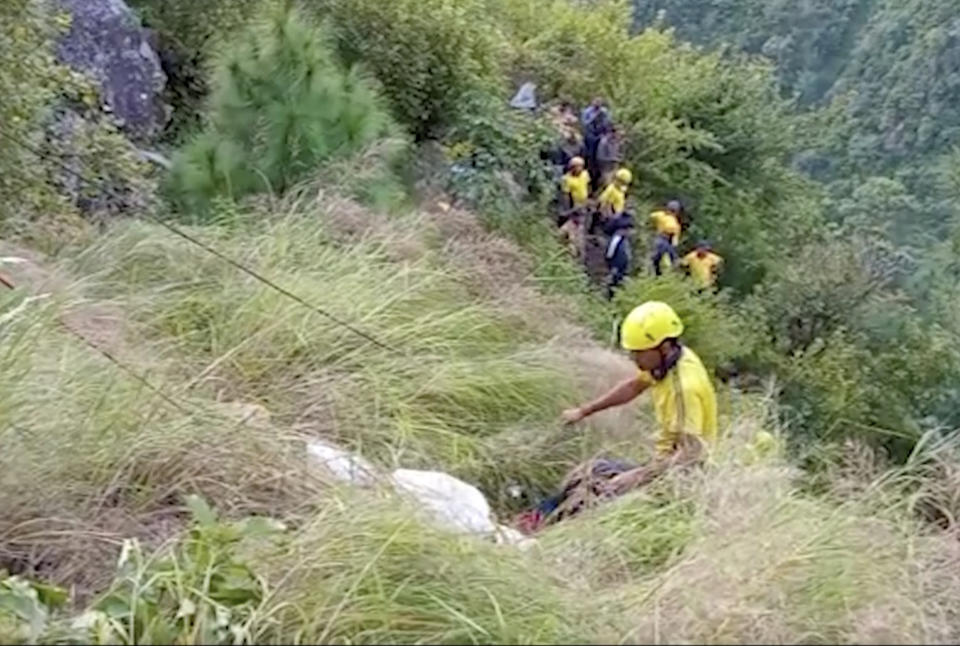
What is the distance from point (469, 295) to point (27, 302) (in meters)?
2.70

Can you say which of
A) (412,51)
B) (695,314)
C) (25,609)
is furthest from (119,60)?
(25,609)

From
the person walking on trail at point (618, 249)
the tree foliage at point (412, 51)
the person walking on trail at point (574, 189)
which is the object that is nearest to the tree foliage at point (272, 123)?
the person walking on trail at point (618, 249)

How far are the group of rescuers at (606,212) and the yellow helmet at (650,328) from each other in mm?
5417

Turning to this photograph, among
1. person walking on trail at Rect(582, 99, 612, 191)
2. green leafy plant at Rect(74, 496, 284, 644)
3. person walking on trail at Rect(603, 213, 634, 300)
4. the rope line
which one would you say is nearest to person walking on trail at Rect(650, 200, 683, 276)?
person walking on trail at Rect(603, 213, 634, 300)

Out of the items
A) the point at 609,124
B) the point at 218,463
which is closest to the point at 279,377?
the point at 218,463

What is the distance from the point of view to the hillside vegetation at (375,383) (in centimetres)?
288

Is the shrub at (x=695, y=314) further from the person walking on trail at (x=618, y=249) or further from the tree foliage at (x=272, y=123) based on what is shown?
the tree foliage at (x=272, y=123)

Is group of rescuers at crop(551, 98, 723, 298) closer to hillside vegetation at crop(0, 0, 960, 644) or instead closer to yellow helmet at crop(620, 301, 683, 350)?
hillside vegetation at crop(0, 0, 960, 644)

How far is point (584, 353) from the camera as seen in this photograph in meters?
6.77

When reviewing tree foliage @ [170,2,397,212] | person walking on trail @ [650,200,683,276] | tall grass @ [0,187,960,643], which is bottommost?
person walking on trail @ [650,200,683,276]

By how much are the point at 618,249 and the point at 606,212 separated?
1.01 meters

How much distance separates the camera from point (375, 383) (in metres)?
5.79

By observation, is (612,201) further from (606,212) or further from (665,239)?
(665,239)

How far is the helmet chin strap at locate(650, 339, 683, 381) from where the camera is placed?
5.49m
